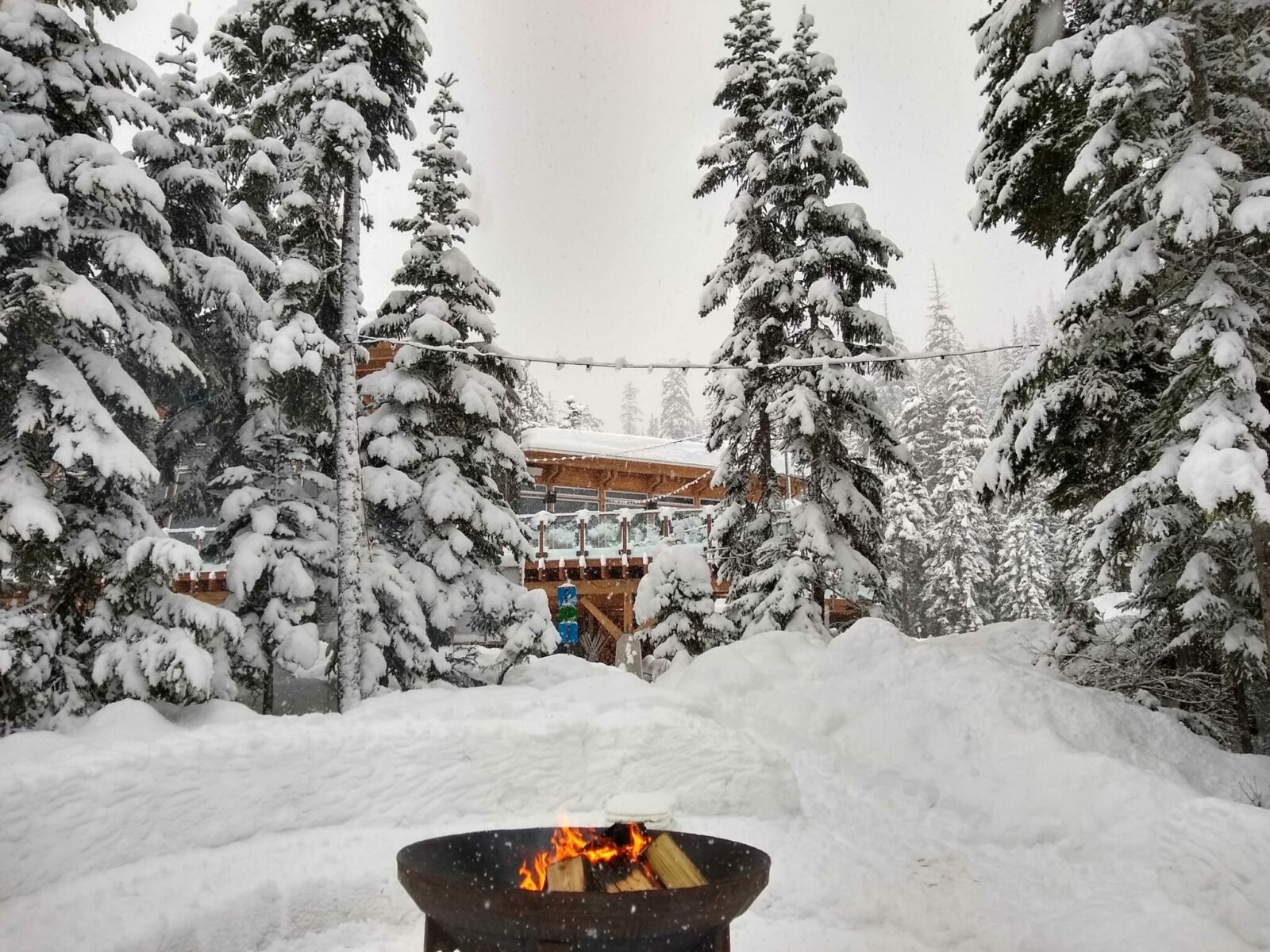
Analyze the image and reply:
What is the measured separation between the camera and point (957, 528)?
94.9 ft

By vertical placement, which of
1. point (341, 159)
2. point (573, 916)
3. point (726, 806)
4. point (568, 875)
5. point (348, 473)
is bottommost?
point (726, 806)

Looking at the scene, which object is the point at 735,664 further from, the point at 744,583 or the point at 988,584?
the point at 988,584

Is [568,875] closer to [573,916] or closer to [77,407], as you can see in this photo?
[573,916]

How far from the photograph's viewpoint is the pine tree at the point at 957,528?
28.6 metres

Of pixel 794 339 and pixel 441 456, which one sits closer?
pixel 441 456

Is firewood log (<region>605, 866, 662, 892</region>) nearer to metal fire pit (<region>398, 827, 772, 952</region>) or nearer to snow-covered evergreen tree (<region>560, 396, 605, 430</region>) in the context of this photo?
metal fire pit (<region>398, 827, 772, 952</region>)

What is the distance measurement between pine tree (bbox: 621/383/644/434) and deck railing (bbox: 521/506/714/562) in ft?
177

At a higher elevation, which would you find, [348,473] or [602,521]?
[348,473]

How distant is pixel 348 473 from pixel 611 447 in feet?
44.4

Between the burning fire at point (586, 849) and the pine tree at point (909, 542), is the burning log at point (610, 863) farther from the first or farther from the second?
the pine tree at point (909, 542)

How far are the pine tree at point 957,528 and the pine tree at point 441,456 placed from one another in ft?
68.2

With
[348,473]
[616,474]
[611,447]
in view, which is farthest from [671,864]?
[616,474]

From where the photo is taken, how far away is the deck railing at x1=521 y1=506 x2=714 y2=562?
1952 cm

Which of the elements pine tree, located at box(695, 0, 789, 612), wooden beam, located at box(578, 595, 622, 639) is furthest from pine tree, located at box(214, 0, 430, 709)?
wooden beam, located at box(578, 595, 622, 639)
